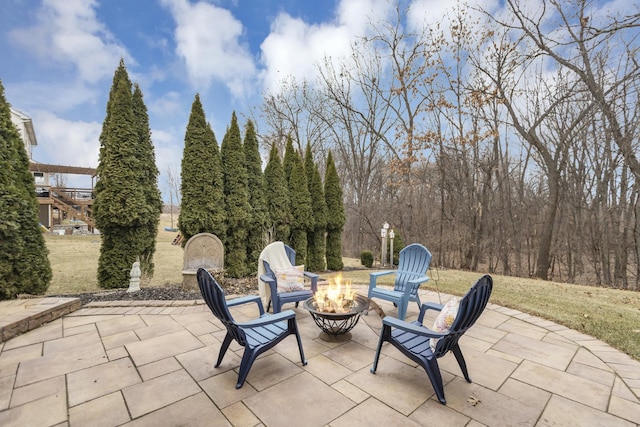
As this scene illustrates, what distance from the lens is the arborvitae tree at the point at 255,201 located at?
7074 mm

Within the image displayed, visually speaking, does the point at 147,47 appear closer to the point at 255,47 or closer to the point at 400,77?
the point at 255,47

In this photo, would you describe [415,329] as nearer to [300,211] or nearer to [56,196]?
[300,211]

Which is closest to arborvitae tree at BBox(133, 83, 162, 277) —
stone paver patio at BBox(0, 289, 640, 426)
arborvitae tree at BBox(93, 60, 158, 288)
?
arborvitae tree at BBox(93, 60, 158, 288)

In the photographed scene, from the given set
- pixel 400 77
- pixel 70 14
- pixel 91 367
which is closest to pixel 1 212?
pixel 91 367

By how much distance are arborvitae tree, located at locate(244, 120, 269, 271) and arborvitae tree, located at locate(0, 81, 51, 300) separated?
12.3 feet

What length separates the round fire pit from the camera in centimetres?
263

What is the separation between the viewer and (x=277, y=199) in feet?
25.4

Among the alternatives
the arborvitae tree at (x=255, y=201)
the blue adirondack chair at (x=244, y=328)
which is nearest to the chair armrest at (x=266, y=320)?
the blue adirondack chair at (x=244, y=328)

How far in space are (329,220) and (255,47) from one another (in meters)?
6.22

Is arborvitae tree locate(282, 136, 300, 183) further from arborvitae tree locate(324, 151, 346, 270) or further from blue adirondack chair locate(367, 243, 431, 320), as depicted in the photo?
blue adirondack chair locate(367, 243, 431, 320)

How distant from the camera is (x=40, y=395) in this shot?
6.32ft

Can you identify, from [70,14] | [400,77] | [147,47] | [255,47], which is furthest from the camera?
[400,77]

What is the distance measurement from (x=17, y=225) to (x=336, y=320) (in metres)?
4.60

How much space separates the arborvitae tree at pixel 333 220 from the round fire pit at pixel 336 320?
6.18m
